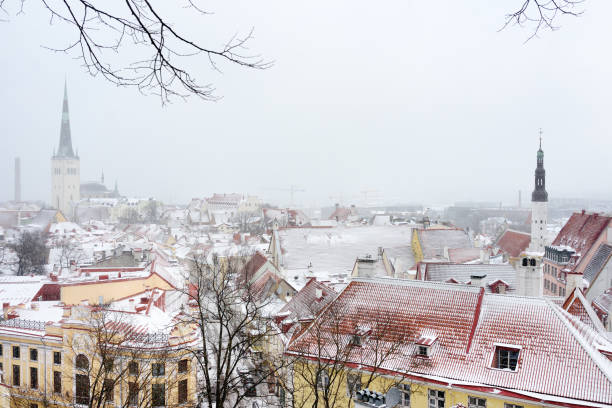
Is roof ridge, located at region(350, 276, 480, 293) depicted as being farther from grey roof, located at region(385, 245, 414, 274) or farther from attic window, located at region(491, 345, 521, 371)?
grey roof, located at region(385, 245, 414, 274)

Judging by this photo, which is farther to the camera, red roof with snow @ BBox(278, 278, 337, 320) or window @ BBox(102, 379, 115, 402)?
red roof with snow @ BBox(278, 278, 337, 320)

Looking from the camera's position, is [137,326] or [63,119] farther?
[63,119]

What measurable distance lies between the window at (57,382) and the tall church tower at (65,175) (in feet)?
431

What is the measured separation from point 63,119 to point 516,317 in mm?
147472

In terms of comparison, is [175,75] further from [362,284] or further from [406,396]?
[362,284]

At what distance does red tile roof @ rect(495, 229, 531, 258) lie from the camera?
185 ft

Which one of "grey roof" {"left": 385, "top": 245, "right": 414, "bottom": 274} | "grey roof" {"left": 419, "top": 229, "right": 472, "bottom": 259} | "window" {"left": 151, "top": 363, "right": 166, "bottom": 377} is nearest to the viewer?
"window" {"left": 151, "top": 363, "right": 166, "bottom": 377}

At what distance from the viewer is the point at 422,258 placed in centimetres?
4066

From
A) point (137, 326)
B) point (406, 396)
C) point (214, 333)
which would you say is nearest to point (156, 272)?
point (214, 333)

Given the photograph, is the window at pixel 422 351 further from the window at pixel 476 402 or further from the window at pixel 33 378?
the window at pixel 33 378

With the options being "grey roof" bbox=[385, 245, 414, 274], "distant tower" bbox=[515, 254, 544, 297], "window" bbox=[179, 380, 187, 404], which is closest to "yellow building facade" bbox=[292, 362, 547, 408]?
"window" bbox=[179, 380, 187, 404]

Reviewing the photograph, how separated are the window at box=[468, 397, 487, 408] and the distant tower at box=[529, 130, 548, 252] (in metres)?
42.0

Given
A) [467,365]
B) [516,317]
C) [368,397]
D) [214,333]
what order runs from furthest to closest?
1. [214,333]
2. [516,317]
3. [467,365]
4. [368,397]

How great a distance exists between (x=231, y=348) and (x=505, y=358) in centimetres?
830
